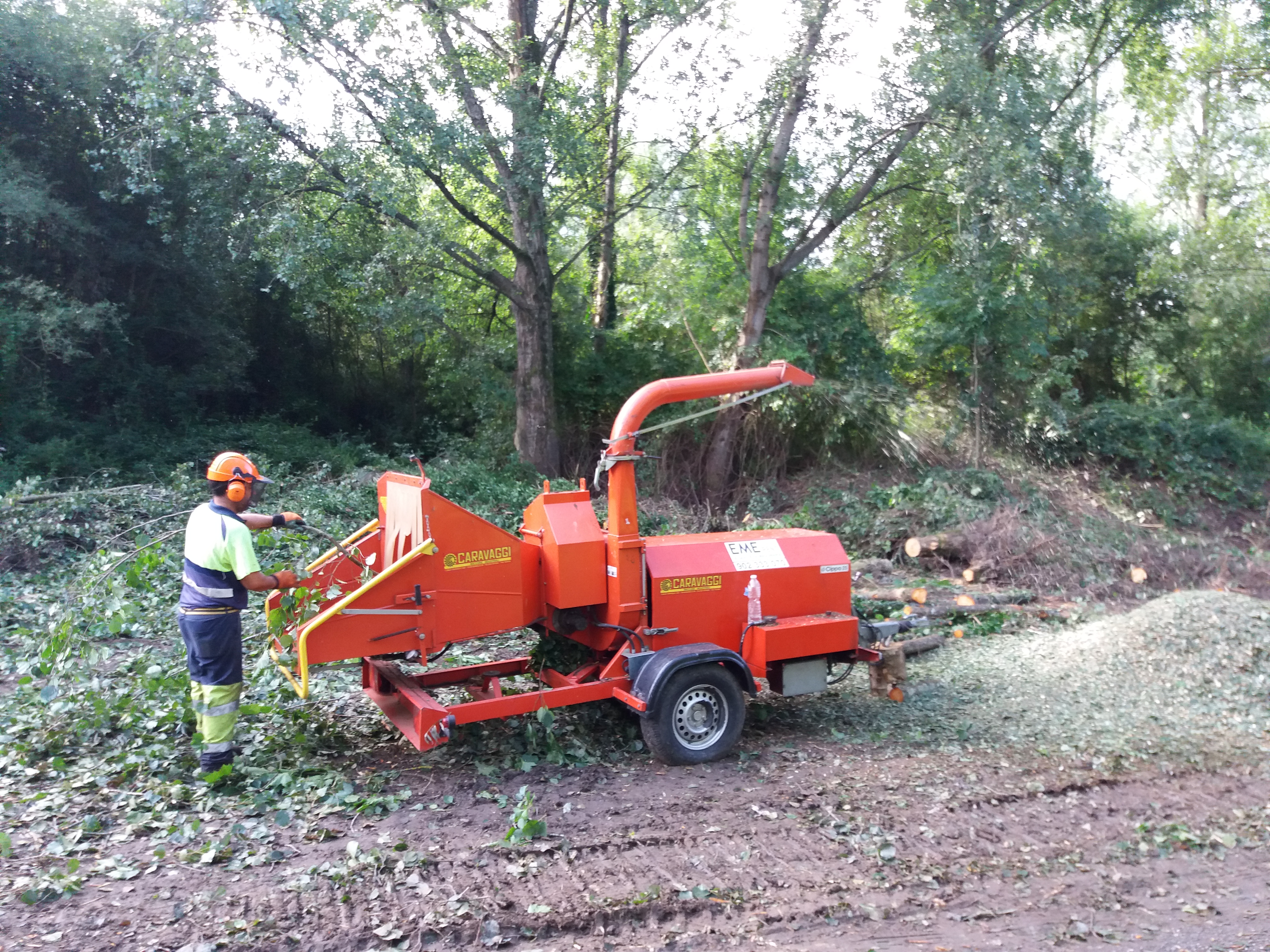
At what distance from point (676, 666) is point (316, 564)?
2.48 metres

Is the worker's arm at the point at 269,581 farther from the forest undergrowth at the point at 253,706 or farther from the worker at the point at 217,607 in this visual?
the forest undergrowth at the point at 253,706

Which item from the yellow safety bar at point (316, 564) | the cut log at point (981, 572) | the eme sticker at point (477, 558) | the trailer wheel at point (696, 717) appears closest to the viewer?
the yellow safety bar at point (316, 564)

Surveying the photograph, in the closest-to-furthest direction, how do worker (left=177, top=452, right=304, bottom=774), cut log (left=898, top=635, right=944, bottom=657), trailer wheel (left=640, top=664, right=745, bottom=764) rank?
worker (left=177, top=452, right=304, bottom=774), trailer wheel (left=640, top=664, right=745, bottom=764), cut log (left=898, top=635, right=944, bottom=657)

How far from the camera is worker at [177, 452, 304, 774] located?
17.5 feet

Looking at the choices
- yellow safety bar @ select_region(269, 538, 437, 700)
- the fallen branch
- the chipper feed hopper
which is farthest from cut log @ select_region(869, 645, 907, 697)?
the fallen branch

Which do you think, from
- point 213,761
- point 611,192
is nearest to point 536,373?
point 611,192

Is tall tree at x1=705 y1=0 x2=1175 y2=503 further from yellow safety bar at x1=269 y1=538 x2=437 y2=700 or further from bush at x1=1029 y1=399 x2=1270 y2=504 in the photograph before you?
yellow safety bar at x1=269 y1=538 x2=437 y2=700

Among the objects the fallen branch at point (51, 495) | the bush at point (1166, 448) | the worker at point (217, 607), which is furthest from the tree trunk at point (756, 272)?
the worker at point (217, 607)

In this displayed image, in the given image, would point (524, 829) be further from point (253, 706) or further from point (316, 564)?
point (316, 564)

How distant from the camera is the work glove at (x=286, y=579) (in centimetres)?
551

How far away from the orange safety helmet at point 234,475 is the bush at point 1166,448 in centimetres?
1488

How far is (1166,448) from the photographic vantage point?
1792 cm

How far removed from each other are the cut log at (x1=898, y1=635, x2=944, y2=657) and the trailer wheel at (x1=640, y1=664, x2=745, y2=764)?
3155 mm

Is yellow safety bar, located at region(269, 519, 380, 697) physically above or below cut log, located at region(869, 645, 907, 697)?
above
